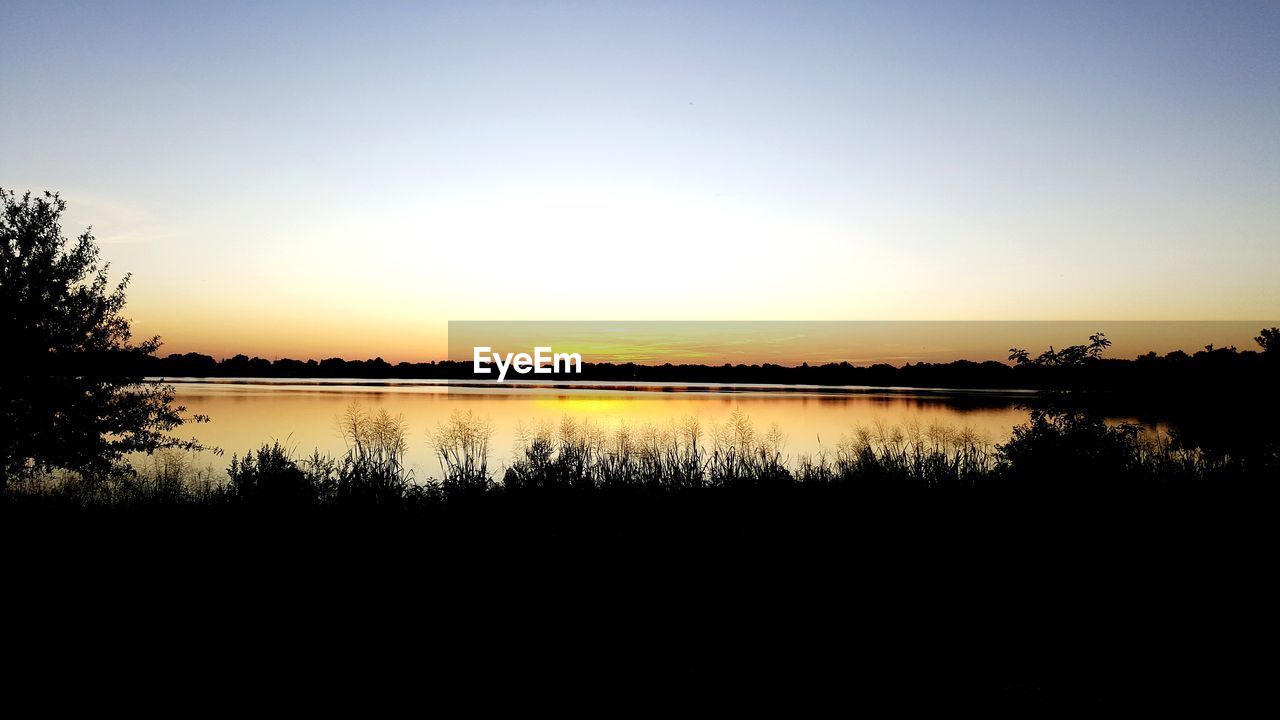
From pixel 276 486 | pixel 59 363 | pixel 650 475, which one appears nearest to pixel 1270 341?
pixel 650 475

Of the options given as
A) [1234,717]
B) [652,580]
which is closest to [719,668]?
[652,580]

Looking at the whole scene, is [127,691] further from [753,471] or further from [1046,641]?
[753,471]

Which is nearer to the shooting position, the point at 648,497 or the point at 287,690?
the point at 287,690

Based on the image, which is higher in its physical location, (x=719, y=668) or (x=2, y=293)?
(x=2, y=293)

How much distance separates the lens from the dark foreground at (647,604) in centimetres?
626

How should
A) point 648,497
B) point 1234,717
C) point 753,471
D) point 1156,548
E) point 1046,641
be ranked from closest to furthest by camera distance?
point 1234,717 < point 1046,641 < point 1156,548 < point 648,497 < point 753,471

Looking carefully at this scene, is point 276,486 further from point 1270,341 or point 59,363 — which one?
point 1270,341

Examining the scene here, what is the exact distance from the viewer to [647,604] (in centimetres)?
785

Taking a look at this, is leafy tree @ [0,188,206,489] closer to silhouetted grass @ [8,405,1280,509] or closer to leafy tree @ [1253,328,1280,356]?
silhouetted grass @ [8,405,1280,509]

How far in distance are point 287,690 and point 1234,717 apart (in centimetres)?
773

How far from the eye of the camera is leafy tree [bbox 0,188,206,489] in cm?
1395

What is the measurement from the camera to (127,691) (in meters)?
6.15

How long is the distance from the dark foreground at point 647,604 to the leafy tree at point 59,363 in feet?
12.9

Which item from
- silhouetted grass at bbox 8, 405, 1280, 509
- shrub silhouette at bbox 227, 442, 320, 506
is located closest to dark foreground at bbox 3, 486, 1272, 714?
shrub silhouette at bbox 227, 442, 320, 506
